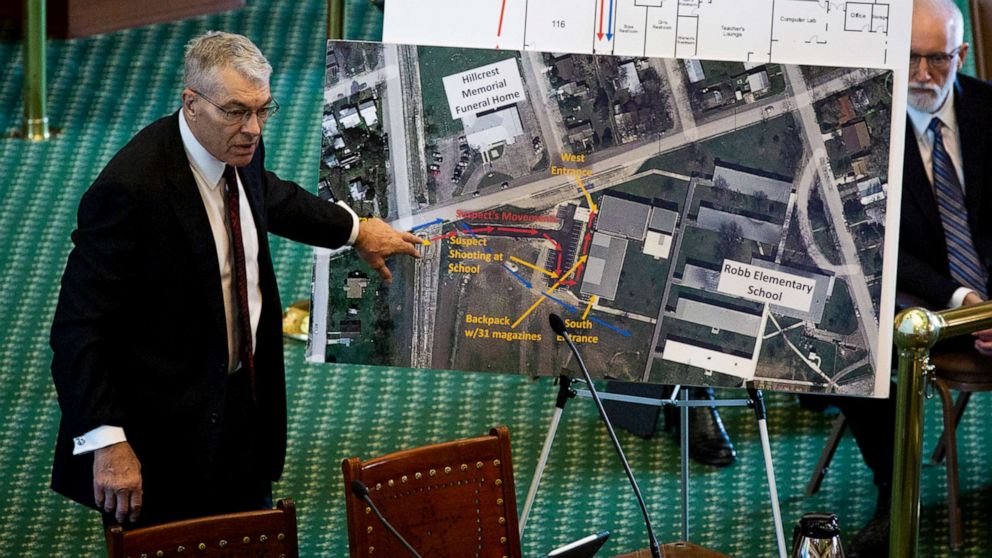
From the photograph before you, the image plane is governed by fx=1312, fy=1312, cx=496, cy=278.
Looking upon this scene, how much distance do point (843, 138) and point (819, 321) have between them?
393 mm

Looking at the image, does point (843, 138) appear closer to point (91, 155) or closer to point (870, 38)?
point (870, 38)

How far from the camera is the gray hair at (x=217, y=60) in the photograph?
2447 millimetres

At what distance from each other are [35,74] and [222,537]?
3647 millimetres

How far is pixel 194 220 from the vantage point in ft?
8.17

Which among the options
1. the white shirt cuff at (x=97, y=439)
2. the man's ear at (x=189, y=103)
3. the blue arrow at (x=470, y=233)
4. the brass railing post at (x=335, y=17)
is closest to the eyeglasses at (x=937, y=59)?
the blue arrow at (x=470, y=233)

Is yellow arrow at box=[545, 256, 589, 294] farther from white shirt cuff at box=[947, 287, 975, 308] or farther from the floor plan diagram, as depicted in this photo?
white shirt cuff at box=[947, 287, 975, 308]

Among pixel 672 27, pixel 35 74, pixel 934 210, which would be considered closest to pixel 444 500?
pixel 672 27

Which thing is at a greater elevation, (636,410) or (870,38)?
(870,38)

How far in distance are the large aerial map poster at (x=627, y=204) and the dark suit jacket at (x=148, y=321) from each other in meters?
0.38

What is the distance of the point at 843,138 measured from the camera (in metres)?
2.78

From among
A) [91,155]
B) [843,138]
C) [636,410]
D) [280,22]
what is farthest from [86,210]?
[280,22]

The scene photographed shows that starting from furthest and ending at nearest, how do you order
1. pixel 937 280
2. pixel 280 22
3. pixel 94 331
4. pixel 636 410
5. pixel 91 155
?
1. pixel 280 22
2. pixel 91 155
3. pixel 636 410
4. pixel 937 280
5. pixel 94 331

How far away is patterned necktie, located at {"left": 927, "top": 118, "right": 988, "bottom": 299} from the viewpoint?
364 cm

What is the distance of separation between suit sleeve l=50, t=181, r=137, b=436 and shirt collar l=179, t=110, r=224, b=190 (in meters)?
0.18
